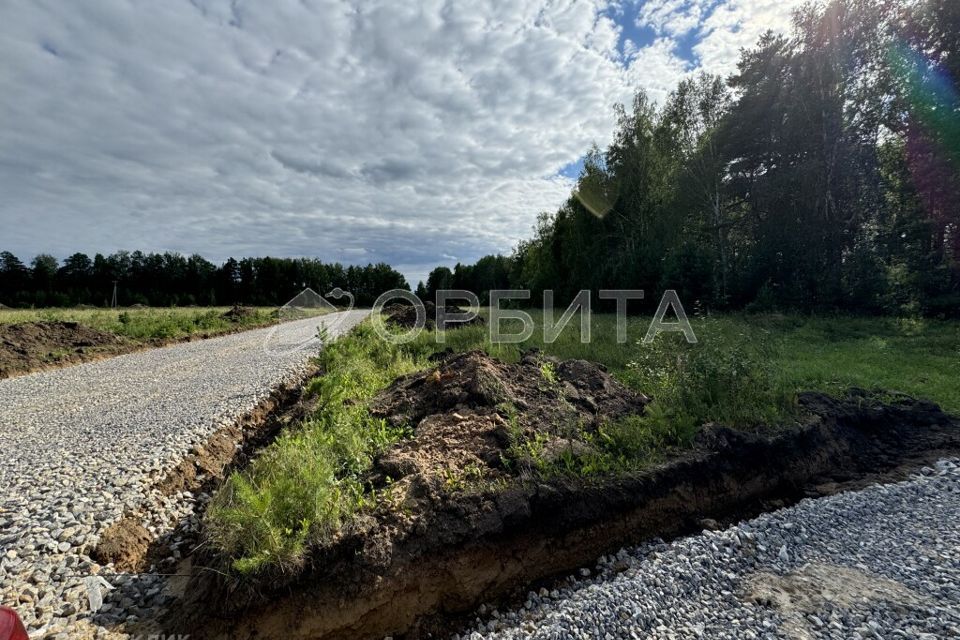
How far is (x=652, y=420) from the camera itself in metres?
4.41

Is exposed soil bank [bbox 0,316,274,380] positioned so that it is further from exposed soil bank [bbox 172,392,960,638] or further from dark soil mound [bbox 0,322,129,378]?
exposed soil bank [bbox 172,392,960,638]

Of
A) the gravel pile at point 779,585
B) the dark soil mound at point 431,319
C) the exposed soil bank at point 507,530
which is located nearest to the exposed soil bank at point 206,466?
the exposed soil bank at point 507,530

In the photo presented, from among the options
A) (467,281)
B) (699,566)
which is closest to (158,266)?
(467,281)

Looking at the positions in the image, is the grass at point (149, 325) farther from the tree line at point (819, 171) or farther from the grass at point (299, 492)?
the tree line at point (819, 171)

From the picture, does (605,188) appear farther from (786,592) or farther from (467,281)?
A: (467,281)

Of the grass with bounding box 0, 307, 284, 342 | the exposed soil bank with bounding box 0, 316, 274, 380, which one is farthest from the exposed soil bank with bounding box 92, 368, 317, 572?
the grass with bounding box 0, 307, 284, 342

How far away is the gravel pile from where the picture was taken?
7.66 ft

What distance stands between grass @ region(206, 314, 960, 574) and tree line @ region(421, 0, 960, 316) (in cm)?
418

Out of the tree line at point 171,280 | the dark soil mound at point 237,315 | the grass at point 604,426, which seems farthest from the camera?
the tree line at point 171,280

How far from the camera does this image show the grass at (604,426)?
2.90 metres

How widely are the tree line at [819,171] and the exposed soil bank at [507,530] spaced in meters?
11.8

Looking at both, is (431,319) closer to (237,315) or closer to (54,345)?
(54,345)

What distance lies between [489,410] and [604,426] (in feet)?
4.07

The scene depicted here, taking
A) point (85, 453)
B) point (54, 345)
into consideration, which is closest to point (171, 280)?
point (54, 345)
